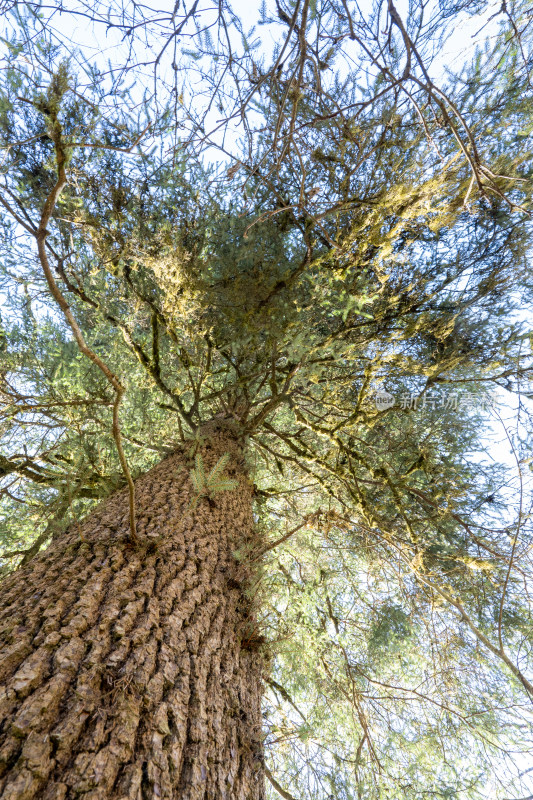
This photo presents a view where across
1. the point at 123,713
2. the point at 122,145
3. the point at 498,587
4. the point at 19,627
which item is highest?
the point at 122,145

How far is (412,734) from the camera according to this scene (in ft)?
13.2

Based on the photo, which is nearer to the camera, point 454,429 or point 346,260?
point 346,260

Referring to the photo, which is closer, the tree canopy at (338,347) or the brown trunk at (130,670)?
the brown trunk at (130,670)

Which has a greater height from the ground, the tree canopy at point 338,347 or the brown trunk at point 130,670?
the tree canopy at point 338,347

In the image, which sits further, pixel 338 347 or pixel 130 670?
pixel 338 347

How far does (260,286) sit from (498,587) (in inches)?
128

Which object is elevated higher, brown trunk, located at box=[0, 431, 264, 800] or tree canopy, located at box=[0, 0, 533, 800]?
tree canopy, located at box=[0, 0, 533, 800]

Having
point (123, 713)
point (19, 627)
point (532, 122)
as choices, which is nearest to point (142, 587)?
point (19, 627)

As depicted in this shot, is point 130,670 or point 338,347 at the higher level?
point 338,347

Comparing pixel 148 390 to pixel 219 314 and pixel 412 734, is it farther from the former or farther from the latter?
pixel 412 734

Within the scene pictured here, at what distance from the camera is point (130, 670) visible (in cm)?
137

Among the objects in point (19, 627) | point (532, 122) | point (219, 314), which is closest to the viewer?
point (19, 627)

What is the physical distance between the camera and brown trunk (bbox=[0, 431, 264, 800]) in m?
1.07

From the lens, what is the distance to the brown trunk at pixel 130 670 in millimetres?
1071
